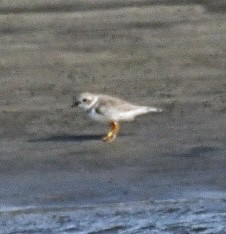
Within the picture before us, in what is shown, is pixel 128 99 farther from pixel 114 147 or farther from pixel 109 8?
pixel 109 8

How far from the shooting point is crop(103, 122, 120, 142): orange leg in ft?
37.2

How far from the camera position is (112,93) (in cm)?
1326

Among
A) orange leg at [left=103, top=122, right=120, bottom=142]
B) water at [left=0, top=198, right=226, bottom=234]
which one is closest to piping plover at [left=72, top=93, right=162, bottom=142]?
orange leg at [left=103, top=122, right=120, bottom=142]

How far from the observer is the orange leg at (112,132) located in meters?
11.3

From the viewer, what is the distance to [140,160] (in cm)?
1076

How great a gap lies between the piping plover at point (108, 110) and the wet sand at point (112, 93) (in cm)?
16

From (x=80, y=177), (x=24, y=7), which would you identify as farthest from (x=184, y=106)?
(x=24, y=7)

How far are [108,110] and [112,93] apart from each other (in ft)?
6.28

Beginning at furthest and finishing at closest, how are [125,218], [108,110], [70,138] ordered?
[70,138] < [108,110] < [125,218]

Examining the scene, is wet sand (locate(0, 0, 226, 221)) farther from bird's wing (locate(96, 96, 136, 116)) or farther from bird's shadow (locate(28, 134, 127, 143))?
bird's wing (locate(96, 96, 136, 116))

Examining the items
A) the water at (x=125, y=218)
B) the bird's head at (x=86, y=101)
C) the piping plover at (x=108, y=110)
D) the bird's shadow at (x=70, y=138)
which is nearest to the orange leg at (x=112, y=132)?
the piping plover at (x=108, y=110)

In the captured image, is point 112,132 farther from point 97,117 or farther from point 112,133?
point 97,117

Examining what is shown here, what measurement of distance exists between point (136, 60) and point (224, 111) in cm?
252

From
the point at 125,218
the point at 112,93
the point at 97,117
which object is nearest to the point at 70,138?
the point at 97,117
